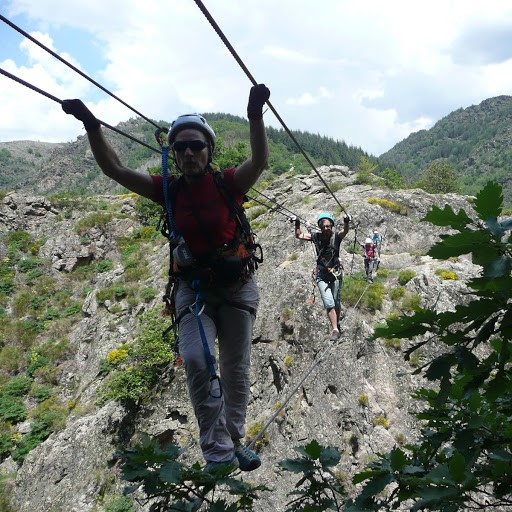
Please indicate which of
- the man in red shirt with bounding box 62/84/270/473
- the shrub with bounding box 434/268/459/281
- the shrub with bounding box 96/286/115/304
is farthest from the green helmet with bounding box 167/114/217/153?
the shrub with bounding box 96/286/115/304

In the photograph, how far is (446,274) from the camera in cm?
1192

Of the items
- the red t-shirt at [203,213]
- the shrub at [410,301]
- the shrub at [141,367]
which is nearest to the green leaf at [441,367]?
the red t-shirt at [203,213]

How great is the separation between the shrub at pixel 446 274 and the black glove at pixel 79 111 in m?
11.0

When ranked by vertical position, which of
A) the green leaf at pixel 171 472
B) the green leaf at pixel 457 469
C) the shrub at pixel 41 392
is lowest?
the shrub at pixel 41 392

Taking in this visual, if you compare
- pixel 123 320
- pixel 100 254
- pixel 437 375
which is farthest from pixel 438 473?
pixel 100 254

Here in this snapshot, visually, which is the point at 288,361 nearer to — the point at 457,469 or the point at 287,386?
the point at 287,386

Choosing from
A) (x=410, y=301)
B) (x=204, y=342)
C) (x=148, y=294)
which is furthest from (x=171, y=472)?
(x=148, y=294)

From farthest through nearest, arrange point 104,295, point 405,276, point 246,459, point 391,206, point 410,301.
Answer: point 104,295, point 391,206, point 405,276, point 410,301, point 246,459

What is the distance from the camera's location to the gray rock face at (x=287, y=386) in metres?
9.40

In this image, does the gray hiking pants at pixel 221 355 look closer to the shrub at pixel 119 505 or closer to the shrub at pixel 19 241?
the shrub at pixel 119 505

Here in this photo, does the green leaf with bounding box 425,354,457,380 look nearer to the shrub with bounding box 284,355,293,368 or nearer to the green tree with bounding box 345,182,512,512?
the green tree with bounding box 345,182,512,512

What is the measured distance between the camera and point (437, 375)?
141 cm

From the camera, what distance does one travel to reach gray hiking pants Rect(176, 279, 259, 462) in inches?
119

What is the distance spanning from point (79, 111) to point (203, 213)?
116cm
